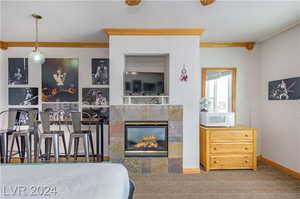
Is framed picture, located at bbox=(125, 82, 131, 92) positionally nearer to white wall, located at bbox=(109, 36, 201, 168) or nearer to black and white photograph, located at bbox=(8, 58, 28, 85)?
white wall, located at bbox=(109, 36, 201, 168)

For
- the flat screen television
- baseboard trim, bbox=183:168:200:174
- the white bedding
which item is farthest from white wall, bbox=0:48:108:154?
the white bedding

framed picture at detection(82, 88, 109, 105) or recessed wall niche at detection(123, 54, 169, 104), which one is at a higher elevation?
recessed wall niche at detection(123, 54, 169, 104)

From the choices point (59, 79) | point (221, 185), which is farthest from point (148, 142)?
point (59, 79)

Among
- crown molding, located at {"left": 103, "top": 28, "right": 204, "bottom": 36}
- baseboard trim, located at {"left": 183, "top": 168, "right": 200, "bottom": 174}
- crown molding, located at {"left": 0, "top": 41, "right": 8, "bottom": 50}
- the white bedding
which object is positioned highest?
crown molding, located at {"left": 103, "top": 28, "right": 204, "bottom": 36}

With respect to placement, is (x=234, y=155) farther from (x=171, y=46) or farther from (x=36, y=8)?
(x=36, y=8)

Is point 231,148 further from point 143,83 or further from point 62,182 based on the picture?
point 62,182

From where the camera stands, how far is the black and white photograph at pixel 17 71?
4270 mm

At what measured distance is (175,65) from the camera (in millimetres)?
3576

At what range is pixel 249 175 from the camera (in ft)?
11.3

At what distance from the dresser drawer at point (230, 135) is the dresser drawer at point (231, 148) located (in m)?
0.09

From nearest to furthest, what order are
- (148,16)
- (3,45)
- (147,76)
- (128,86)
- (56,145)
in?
(148,16)
(56,145)
(128,86)
(147,76)
(3,45)

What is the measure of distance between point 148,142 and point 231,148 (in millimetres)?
1557

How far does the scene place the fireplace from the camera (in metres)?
3.56

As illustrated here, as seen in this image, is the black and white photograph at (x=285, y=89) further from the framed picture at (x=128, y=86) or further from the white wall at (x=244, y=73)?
the framed picture at (x=128, y=86)
